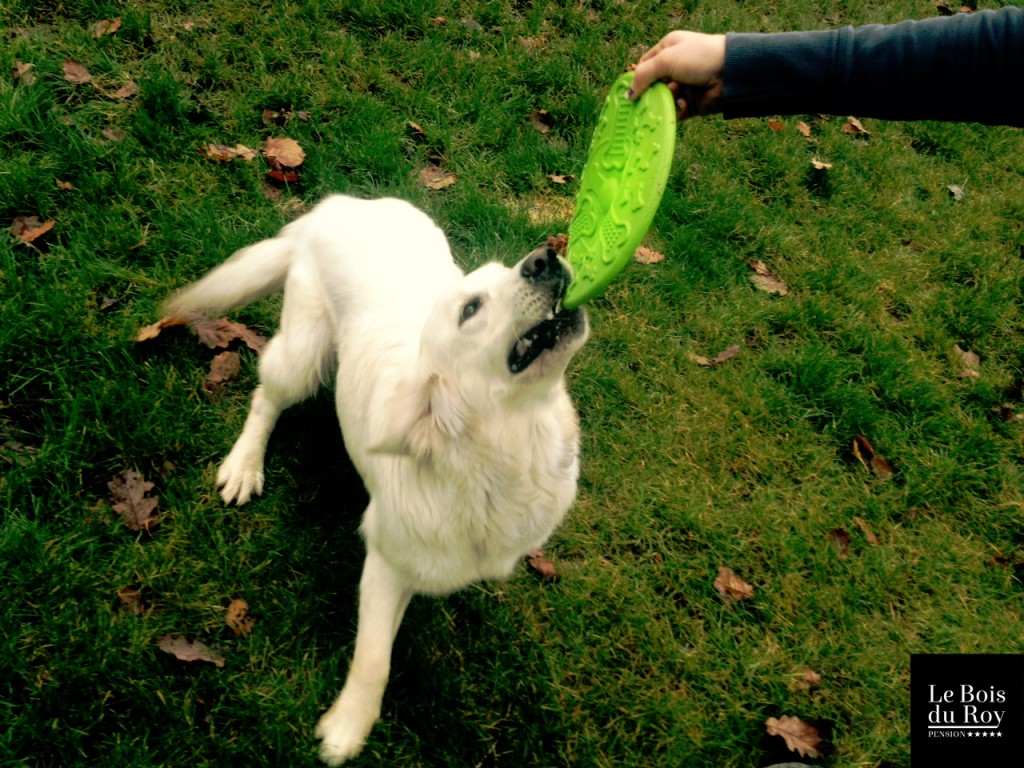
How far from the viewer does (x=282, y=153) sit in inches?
156

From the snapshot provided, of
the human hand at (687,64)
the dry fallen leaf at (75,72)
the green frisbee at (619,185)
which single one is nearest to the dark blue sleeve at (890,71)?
the human hand at (687,64)

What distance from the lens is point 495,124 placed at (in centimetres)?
439

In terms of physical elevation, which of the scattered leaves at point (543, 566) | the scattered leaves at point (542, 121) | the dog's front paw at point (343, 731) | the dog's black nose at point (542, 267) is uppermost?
the dog's black nose at point (542, 267)

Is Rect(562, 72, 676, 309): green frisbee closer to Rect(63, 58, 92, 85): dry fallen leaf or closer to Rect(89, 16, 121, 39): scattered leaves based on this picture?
Rect(63, 58, 92, 85): dry fallen leaf

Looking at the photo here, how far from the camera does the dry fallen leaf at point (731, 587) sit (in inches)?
120

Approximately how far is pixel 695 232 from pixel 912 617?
7.82ft

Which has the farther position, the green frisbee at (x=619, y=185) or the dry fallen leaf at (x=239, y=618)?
the dry fallen leaf at (x=239, y=618)

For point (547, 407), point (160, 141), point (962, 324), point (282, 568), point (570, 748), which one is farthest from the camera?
point (962, 324)

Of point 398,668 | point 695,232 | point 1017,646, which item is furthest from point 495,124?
point 1017,646

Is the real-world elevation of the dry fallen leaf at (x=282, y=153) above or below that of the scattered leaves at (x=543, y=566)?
above

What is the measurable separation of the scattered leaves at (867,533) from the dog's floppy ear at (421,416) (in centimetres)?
224

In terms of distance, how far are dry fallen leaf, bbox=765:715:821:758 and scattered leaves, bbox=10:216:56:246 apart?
386 cm

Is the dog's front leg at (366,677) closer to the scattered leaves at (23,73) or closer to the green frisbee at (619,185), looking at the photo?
the green frisbee at (619,185)

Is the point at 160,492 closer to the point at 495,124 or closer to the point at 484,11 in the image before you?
the point at 495,124
